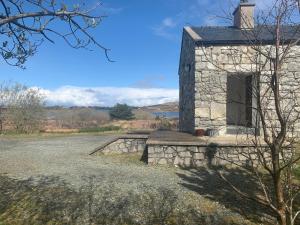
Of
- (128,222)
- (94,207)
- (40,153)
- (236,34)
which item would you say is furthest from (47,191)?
(236,34)

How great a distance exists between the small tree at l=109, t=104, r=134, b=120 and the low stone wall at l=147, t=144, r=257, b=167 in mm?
22615

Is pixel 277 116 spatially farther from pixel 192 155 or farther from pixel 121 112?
pixel 121 112

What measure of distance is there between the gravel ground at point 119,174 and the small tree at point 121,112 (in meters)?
19.9

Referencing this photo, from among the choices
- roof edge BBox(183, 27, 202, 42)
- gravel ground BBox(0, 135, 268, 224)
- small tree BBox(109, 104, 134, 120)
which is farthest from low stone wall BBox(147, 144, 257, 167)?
small tree BBox(109, 104, 134, 120)

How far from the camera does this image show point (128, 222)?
591 cm

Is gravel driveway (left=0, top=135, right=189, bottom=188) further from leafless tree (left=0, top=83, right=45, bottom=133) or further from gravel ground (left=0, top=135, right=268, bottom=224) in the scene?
leafless tree (left=0, top=83, right=45, bottom=133)

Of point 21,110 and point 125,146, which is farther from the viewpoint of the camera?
point 21,110

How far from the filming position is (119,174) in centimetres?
896

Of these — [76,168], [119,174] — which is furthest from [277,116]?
[76,168]

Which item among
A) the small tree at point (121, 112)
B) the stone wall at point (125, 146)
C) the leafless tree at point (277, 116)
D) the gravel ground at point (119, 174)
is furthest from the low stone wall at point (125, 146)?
the small tree at point (121, 112)

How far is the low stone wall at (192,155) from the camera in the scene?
9883 millimetres

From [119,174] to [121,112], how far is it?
23.9m

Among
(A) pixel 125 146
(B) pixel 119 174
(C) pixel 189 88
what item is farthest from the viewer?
(C) pixel 189 88

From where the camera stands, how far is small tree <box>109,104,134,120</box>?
3272 centimetres
